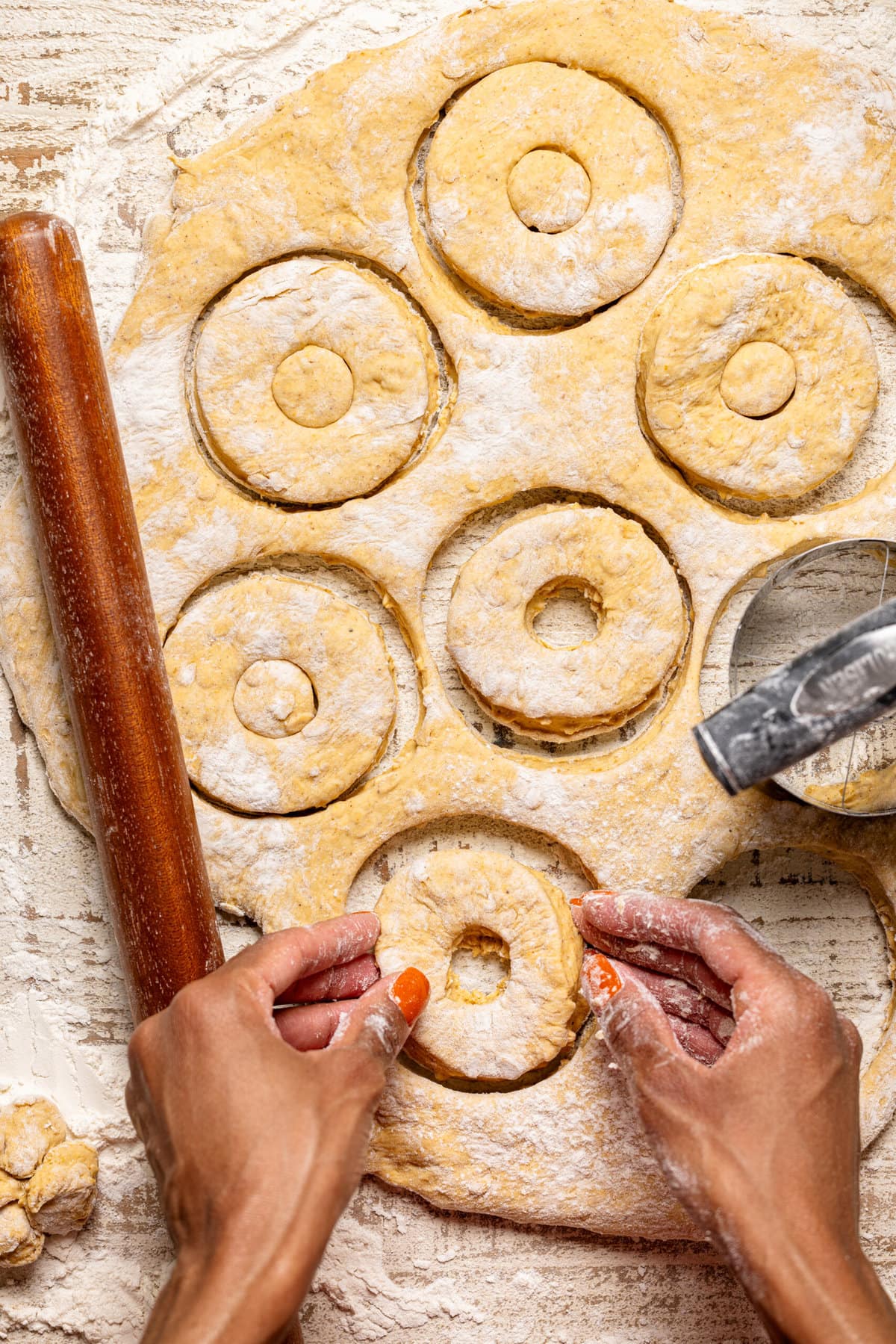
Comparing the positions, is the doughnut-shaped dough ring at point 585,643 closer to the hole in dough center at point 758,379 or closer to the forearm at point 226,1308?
the hole in dough center at point 758,379

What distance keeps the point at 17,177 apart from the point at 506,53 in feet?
2.23

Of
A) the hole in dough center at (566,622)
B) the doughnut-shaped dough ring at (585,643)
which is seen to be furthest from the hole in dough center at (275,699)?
the hole in dough center at (566,622)

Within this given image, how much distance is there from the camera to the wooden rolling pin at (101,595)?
1183 mm

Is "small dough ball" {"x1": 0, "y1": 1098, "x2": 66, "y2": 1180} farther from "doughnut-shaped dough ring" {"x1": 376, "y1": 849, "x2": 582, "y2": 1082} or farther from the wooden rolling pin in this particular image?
"doughnut-shaped dough ring" {"x1": 376, "y1": 849, "x2": 582, "y2": 1082}

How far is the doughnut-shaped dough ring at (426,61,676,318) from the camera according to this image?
1232 millimetres

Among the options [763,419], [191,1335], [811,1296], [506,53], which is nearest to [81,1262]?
[191,1335]

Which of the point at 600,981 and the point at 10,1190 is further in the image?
the point at 10,1190

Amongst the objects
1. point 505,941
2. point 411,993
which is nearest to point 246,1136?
point 411,993

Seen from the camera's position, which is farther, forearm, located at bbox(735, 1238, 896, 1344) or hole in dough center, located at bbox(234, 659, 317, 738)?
hole in dough center, located at bbox(234, 659, 317, 738)

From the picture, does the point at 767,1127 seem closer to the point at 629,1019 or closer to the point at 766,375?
the point at 629,1019

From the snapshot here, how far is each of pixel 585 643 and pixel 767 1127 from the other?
1.88 ft

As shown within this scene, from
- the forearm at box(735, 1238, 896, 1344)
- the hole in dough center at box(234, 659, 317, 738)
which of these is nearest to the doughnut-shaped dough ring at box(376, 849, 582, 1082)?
the hole in dough center at box(234, 659, 317, 738)

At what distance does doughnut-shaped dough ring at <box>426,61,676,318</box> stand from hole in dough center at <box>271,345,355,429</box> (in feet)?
0.71

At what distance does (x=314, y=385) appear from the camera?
125 cm
